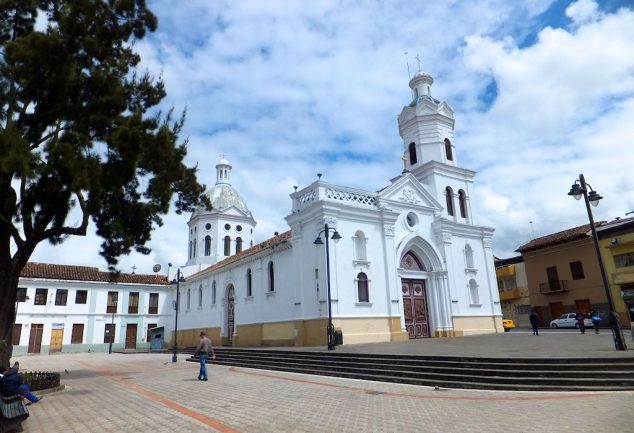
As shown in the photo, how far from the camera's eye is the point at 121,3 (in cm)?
1219

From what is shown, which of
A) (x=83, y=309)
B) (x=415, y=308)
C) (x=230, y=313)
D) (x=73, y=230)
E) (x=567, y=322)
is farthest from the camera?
(x=83, y=309)

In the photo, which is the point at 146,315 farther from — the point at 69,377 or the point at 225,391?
the point at 225,391

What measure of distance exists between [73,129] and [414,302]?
1819 centimetres

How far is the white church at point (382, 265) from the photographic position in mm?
20406

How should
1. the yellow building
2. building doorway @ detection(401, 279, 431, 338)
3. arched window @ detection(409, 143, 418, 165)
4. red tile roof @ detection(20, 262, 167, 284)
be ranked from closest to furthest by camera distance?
building doorway @ detection(401, 279, 431, 338), arched window @ detection(409, 143, 418, 165), the yellow building, red tile roof @ detection(20, 262, 167, 284)

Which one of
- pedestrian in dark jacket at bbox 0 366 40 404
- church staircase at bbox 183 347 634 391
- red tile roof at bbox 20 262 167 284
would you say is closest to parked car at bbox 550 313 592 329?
church staircase at bbox 183 347 634 391

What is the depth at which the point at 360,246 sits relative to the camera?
21594mm

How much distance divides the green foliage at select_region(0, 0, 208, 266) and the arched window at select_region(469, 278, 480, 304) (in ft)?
60.9

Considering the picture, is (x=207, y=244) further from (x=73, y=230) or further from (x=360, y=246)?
(x=73, y=230)

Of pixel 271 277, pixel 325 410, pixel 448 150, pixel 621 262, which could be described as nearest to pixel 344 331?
pixel 271 277

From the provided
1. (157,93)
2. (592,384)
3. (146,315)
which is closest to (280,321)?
(157,93)

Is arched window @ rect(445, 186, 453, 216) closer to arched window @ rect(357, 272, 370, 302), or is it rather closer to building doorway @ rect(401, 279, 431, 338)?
building doorway @ rect(401, 279, 431, 338)

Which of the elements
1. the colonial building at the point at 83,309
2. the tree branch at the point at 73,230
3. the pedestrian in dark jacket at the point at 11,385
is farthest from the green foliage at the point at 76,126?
the colonial building at the point at 83,309

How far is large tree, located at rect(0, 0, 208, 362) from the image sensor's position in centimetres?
1093
